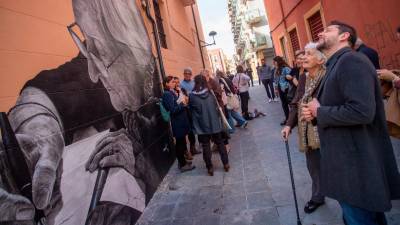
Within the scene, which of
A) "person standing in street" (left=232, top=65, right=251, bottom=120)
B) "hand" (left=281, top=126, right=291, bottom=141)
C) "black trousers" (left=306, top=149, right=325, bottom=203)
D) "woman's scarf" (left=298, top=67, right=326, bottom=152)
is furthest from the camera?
"person standing in street" (left=232, top=65, right=251, bottom=120)

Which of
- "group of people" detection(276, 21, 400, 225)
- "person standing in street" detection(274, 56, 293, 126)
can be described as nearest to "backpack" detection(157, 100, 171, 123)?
"person standing in street" detection(274, 56, 293, 126)

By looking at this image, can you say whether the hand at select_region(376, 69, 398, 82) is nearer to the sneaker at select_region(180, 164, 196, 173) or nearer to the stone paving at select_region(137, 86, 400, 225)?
the stone paving at select_region(137, 86, 400, 225)

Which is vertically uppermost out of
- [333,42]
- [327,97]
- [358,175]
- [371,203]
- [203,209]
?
[333,42]

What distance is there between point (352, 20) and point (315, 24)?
370 centimetres

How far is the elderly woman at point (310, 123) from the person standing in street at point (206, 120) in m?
2.07

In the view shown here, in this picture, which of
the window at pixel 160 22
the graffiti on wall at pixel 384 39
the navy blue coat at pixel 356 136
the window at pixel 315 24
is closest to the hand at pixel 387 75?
the navy blue coat at pixel 356 136

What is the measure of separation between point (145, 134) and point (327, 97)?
12.0ft

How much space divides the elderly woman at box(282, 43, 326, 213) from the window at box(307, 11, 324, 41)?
9169 millimetres

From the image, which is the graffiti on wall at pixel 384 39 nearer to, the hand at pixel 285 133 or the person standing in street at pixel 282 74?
the person standing in street at pixel 282 74

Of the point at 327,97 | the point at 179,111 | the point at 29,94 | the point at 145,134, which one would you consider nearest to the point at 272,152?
the point at 179,111

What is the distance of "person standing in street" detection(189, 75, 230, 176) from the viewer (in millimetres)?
5820

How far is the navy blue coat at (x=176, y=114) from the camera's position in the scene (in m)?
6.22

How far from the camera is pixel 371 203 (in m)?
2.23

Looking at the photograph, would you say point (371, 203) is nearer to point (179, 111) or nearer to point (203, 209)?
point (203, 209)
